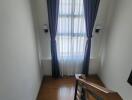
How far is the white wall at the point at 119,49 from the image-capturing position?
2043 millimetres

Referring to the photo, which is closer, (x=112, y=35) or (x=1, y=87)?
(x=1, y=87)

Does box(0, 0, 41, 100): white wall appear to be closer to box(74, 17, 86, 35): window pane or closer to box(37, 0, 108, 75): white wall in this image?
box(37, 0, 108, 75): white wall

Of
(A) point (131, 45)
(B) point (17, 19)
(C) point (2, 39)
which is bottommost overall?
(A) point (131, 45)

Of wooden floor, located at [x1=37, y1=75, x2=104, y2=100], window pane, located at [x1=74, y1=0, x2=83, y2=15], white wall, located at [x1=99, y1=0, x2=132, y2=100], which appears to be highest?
window pane, located at [x1=74, y1=0, x2=83, y2=15]

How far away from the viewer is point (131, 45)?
76.5 inches

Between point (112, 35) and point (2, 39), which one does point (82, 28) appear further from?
point (2, 39)

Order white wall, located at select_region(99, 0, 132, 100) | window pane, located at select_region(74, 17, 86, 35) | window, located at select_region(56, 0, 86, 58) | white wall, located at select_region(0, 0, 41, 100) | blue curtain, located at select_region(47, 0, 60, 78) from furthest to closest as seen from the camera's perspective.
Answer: window pane, located at select_region(74, 17, 86, 35) → window, located at select_region(56, 0, 86, 58) → blue curtain, located at select_region(47, 0, 60, 78) → white wall, located at select_region(99, 0, 132, 100) → white wall, located at select_region(0, 0, 41, 100)

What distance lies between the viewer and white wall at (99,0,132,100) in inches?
80.4

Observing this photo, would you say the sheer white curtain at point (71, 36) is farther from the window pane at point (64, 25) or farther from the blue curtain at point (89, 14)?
the blue curtain at point (89, 14)

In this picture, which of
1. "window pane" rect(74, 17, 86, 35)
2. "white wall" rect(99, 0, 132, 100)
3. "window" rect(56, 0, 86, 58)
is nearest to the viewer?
"white wall" rect(99, 0, 132, 100)

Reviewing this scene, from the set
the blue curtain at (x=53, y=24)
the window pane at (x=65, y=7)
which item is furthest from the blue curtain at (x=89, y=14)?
the blue curtain at (x=53, y=24)

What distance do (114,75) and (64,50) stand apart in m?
1.32

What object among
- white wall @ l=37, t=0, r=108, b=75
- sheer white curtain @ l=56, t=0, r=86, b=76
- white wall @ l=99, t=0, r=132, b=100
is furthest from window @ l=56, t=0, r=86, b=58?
white wall @ l=99, t=0, r=132, b=100

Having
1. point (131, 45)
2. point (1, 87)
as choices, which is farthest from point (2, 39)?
point (131, 45)
